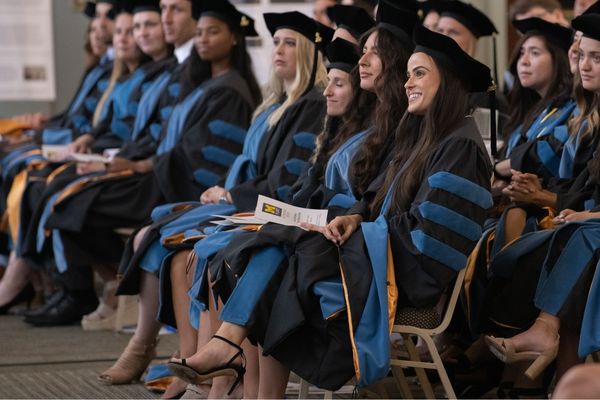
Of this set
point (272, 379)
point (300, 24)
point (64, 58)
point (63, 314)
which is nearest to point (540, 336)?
point (272, 379)

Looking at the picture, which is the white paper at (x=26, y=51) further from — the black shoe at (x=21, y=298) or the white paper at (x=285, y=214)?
the white paper at (x=285, y=214)

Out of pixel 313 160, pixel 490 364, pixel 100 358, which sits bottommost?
pixel 100 358

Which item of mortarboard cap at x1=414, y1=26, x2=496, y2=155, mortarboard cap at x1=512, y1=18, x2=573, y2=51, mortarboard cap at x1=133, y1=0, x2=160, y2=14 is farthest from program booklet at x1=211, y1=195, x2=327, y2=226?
mortarboard cap at x1=133, y1=0, x2=160, y2=14

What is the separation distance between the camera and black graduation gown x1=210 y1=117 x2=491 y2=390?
433 cm

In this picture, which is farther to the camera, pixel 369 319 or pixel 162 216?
pixel 162 216

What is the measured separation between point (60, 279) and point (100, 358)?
3.53ft

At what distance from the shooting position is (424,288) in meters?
4.40

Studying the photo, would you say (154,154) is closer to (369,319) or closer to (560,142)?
(560,142)

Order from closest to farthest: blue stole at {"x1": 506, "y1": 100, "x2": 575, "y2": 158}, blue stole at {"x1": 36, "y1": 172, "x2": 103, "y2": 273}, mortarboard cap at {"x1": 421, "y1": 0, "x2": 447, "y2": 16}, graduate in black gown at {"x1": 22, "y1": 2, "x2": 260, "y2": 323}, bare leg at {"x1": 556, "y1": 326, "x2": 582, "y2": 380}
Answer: bare leg at {"x1": 556, "y1": 326, "x2": 582, "y2": 380}, blue stole at {"x1": 506, "y1": 100, "x2": 575, "y2": 158}, mortarboard cap at {"x1": 421, "y1": 0, "x2": 447, "y2": 16}, graduate in black gown at {"x1": 22, "y1": 2, "x2": 260, "y2": 323}, blue stole at {"x1": 36, "y1": 172, "x2": 103, "y2": 273}

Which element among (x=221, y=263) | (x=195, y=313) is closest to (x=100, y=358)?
(x=195, y=313)

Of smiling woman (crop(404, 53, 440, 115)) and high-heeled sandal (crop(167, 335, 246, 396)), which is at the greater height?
smiling woman (crop(404, 53, 440, 115))

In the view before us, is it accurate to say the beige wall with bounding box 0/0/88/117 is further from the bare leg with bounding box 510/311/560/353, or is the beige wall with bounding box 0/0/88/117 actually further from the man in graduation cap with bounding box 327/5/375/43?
the bare leg with bounding box 510/311/560/353

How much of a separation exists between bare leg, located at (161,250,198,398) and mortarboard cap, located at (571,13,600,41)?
1740mm

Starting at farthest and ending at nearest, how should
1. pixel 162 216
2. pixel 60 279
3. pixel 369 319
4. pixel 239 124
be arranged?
pixel 60 279 < pixel 239 124 < pixel 162 216 < pixel 369 319
